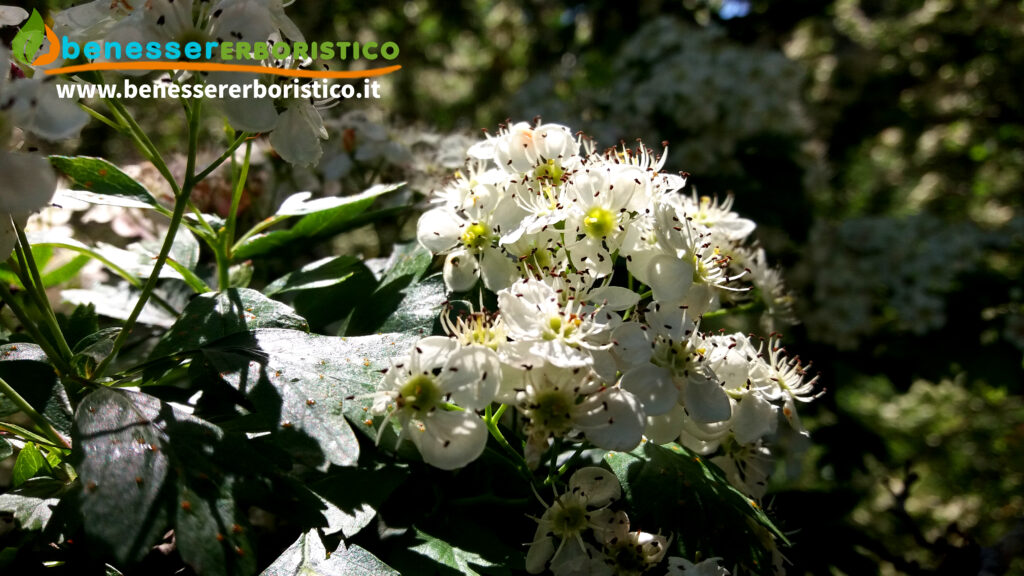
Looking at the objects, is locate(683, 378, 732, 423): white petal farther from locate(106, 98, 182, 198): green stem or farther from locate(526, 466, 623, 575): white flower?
locate(106, 98, 182, 198): green stem

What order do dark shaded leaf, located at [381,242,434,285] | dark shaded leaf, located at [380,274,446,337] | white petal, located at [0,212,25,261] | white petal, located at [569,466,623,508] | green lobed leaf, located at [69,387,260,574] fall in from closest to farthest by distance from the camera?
1. green lobed leaf, located at [69,387,260,574]
2. white petal, located at [0,212,25,261]
3. white petal, located at [569,466,623,508]
4. dark shaded leaf, located at [380,274,446,337]
5. dark shaded leaf, located at [381,242,434,285]

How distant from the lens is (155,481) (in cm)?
76

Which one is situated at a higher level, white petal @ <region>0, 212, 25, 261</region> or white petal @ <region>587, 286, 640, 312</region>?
white petal @ <region>0, 212, 25, 261</region>

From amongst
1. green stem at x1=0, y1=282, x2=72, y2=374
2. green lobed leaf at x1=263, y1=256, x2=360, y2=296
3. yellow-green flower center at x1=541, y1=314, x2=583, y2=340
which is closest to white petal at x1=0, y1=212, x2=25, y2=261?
green stem at x1=0, y1=282, x2=72, y2=374

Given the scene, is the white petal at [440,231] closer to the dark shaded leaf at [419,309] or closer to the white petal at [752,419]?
the dark shaded leaf at [419,309]

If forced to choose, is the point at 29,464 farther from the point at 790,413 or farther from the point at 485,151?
the point at 790,413

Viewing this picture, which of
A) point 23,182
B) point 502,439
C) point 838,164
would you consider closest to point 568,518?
point 502,439

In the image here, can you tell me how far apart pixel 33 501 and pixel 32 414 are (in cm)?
→ 10

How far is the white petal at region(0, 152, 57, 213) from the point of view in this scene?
735 mm

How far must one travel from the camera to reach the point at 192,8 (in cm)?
90

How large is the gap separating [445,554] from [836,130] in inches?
148

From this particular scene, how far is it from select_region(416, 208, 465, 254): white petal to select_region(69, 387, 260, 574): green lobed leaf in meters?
0.41

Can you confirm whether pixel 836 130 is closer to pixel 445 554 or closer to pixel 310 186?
pixel 310 186

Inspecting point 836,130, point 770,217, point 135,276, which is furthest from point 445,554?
point 836,130
